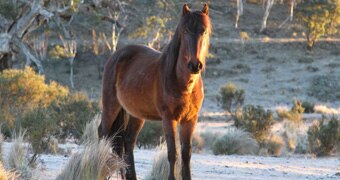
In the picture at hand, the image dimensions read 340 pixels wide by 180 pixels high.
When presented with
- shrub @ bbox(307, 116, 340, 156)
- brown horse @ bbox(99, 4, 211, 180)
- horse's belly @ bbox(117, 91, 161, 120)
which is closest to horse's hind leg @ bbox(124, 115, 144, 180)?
brown horse @ bbox(99, 4, 211, 180)

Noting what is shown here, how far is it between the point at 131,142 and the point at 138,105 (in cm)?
94

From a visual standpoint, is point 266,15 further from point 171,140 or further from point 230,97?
point 171,140

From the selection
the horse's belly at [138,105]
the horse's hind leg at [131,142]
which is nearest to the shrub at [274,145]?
the horse's hind leg at [131,142]

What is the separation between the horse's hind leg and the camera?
9.27 meters

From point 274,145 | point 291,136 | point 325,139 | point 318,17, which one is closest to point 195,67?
point 325,139

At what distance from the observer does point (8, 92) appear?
20.4m

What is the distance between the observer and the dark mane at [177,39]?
7484 millimetres

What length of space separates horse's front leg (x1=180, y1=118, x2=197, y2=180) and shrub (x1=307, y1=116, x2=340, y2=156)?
8.90 meters

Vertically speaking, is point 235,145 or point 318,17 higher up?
point 318,17

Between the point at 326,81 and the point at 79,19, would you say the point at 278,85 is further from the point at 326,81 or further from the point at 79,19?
the point at 79,19

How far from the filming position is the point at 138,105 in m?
8.84

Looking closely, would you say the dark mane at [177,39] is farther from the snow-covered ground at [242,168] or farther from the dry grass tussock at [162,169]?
the snow-covered ground at [242,168]

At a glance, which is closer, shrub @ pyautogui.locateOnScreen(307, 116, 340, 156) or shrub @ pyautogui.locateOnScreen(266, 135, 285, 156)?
shrub @ pyautogui.locateOnScreen(307, 116, 340, 156)

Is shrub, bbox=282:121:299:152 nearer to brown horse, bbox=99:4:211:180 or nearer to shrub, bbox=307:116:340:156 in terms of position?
shrub, bbox=307:116:340:156
